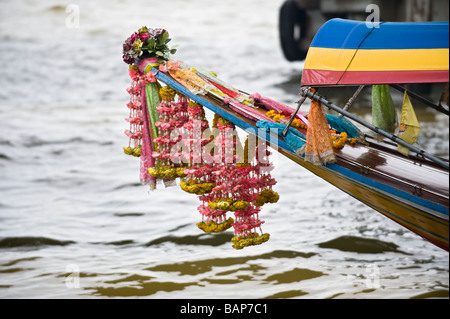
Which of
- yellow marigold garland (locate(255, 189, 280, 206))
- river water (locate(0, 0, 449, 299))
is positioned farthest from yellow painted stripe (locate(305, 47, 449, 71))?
river water (locate(0, 0, 449, 299))

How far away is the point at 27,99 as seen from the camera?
9.44m

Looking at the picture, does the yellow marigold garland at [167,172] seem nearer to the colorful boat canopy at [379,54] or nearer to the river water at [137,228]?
the colorful boat canopy at [379,54]

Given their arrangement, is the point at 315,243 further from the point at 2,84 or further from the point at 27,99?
the point at 2,84

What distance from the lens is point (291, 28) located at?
369 inches

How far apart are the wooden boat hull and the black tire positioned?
6334 millimetres

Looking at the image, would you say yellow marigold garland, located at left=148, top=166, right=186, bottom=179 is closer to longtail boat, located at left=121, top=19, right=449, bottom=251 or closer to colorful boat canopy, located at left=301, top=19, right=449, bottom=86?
longtail boat, located at left=121, top=19, right=449, bottom=251

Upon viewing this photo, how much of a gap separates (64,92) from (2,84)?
113 cm

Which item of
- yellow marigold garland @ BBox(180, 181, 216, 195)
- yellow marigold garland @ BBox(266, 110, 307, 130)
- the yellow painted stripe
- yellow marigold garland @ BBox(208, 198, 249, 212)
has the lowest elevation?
yellow marigold garland @ BBox(208, 198, 249, 212)

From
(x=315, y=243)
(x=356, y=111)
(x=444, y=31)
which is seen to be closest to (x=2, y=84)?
(x=356, y=111)

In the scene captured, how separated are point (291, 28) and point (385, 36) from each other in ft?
22.7

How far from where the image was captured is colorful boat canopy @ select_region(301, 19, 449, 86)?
2447mm

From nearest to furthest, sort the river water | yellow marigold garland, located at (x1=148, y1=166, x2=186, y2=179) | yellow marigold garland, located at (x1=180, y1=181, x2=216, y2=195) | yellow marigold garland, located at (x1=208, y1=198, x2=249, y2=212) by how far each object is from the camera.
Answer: yellow marigold garland, located at (x1=208, y1=198, x2=249, y2=212) < yellow marigold garland, located at (x1=180, y1=181, x2=216, y2=195) < yellow marigold garland, located at (x1=148, y1=166, x2=186, y2=179) < the river water

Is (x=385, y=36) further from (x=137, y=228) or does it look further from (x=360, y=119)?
(x=137, y=228)

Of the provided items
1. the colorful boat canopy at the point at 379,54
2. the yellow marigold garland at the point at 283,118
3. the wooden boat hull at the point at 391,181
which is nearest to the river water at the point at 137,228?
the wooden boat hull at the point at 391,181
